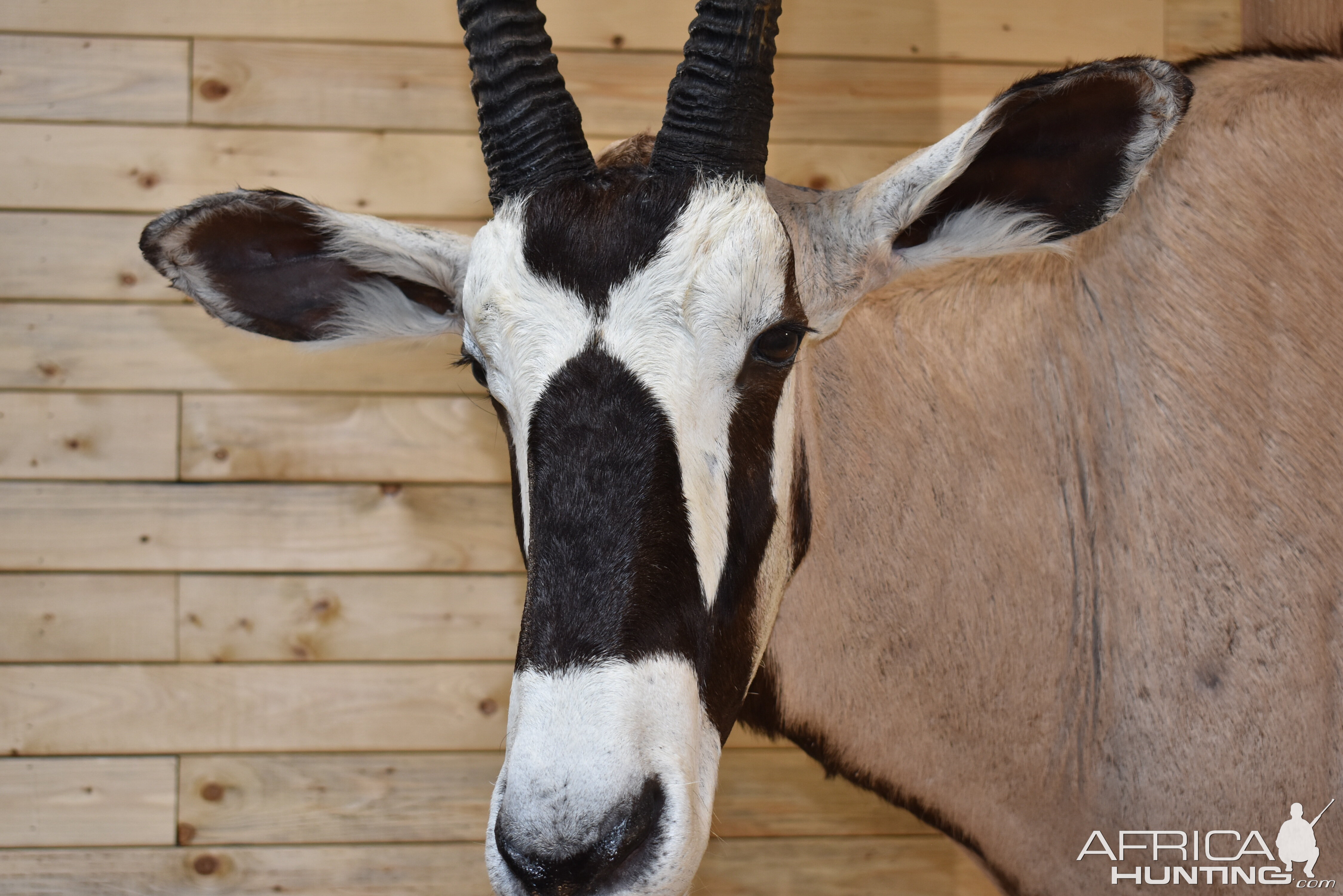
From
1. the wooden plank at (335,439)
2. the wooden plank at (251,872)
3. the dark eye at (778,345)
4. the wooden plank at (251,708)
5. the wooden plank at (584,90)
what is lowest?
the wooden plank at (251,872)

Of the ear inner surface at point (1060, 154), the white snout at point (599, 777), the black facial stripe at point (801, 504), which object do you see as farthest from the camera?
the black facial stripe at point (801, 504)

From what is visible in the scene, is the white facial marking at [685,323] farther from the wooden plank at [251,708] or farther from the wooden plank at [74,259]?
the wooden plank at [251,708]

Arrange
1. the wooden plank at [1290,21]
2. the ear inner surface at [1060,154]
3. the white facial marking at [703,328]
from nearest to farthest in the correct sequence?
the white facial marking at [703,328], the ear inner surface at [1060,154], the wooden plank at [1290,21]

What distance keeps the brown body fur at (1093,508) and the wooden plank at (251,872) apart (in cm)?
154

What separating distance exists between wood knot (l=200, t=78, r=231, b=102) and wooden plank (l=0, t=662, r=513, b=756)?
5.77 ft

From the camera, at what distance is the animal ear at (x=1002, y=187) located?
159 centimetres

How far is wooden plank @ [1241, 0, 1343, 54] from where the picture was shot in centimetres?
282

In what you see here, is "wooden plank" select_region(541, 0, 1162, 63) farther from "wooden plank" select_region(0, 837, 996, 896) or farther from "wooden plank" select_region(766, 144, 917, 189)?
"wooden plank" select_region(0, 837, 996, 896)

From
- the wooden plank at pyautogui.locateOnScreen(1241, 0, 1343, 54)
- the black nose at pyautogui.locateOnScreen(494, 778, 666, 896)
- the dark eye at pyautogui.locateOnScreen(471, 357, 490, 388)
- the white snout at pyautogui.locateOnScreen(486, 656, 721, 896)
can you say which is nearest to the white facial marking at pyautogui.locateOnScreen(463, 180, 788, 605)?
the dark eye at pyautogui.locateOnScreen(471, 357, 490, 388)

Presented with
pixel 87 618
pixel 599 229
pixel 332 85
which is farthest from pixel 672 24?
pixel 87 618

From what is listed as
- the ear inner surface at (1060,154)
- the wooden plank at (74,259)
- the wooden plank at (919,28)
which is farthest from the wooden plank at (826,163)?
the ear inner surface at (1060,154)

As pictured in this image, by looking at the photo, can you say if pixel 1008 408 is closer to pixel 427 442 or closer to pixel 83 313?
pixel 427 442

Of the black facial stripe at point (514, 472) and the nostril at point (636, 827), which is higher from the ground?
the black facial stripe at point (514, 472)

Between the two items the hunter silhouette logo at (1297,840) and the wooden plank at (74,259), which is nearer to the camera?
the hunter silhouette logo at (1297,840)
